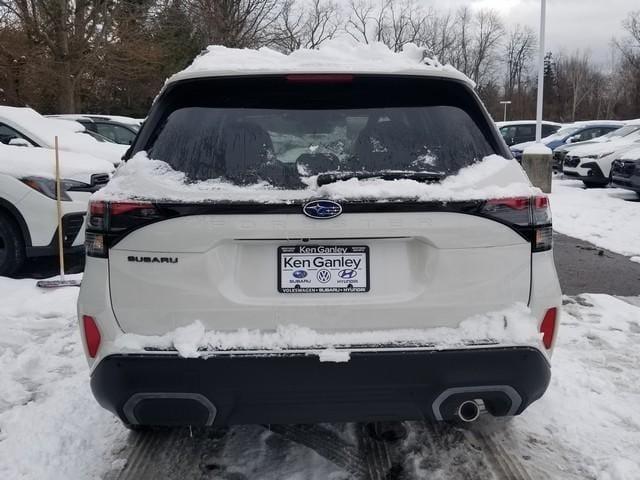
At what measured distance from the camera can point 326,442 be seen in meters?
3.05

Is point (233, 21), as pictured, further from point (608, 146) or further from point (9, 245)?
point (9, 245)

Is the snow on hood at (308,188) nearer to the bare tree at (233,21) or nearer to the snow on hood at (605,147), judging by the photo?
the snow on hood at (605,147)

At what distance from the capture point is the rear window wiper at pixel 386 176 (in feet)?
7.70

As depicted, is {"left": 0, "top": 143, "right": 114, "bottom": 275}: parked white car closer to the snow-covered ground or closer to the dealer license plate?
the snow-covered ground

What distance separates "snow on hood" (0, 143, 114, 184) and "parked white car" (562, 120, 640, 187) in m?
11.8

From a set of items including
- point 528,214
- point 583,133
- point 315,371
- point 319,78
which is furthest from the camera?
point 583,133

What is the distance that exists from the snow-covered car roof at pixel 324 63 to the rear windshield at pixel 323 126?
4 centimetres

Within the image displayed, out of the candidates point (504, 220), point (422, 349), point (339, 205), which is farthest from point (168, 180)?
point (504, 220)

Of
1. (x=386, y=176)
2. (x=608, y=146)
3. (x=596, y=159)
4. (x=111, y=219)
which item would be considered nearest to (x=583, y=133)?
(x=608, y=146)

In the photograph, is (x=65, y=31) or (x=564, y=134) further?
(x=65, y=31)

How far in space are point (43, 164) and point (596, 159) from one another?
13.0 metres

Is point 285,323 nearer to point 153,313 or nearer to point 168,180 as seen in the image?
point 153,313

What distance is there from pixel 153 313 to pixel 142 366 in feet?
0.67

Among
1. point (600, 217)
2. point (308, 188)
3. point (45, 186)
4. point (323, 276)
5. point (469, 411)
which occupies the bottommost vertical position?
point (600, 217)
